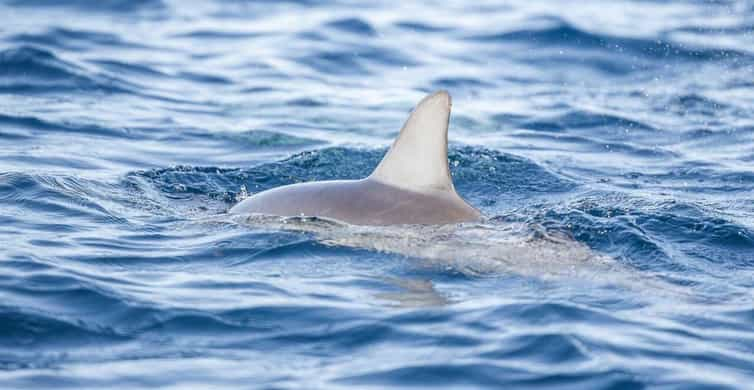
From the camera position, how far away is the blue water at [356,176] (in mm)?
6574

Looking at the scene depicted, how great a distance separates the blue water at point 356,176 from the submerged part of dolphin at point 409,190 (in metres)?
0.26

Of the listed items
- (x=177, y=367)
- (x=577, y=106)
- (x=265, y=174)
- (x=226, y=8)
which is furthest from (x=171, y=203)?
(x=226, y=8)

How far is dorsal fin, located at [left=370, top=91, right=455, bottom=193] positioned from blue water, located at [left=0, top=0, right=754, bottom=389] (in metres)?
0.61

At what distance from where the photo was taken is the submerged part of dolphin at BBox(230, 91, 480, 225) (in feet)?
28.5

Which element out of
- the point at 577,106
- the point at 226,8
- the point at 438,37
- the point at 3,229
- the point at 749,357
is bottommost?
the point at 749,357

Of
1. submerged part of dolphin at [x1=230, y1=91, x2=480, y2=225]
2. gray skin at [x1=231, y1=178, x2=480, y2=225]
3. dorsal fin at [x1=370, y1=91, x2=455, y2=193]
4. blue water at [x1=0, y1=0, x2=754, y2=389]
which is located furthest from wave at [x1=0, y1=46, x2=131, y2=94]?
dorsal fin at [x1=370, y1=91, x2=455, y2=193]

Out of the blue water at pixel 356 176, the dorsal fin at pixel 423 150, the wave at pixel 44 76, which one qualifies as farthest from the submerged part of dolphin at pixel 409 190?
the wave at pixel 44 76

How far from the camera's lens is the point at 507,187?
1151 centimetres

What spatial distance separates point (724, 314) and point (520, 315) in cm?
139

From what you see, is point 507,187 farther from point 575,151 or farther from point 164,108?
point 164,108

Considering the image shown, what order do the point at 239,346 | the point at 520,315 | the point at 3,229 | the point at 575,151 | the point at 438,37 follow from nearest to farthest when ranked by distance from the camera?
the point at 239,346
the point at 520,315
the point at 3,229
the point at 575,151
the point at 438,37

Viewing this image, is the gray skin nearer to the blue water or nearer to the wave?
the blue water

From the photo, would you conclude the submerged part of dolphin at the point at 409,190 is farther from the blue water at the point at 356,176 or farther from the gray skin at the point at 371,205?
the blue water at the point at 356,176

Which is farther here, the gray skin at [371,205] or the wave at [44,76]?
the wave at [44,76]
